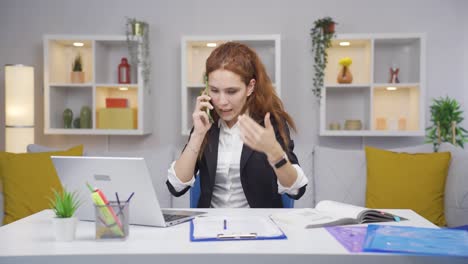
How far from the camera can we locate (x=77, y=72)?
169 inches

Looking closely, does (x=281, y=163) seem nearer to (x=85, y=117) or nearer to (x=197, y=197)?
(x=197, y=197)

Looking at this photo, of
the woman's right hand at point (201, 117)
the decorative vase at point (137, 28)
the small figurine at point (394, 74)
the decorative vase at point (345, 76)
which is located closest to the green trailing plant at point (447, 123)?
the small figurine at point (394, 74)

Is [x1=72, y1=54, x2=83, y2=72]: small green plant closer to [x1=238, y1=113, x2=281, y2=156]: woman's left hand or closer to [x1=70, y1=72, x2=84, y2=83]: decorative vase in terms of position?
[x1=70, y1=72, x2=84, y2=83]: decorative vase

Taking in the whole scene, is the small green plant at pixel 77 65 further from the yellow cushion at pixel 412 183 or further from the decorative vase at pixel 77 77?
the yellow cushion at pixel 412 183

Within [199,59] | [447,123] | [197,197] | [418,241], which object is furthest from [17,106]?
[418,241]

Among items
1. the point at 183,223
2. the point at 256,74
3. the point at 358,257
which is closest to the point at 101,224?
the point at 183,223

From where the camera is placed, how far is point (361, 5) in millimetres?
4414

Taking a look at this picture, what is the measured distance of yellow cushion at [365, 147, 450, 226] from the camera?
3184mm

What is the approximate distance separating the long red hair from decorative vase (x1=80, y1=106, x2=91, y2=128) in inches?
86.3

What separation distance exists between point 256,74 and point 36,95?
9.79 feet

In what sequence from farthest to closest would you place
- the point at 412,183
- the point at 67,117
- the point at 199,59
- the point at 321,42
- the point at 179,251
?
the point at 199,59 < the point at 67,117 < the point at 321,42 < the point at 412,183 < the point at 179,251

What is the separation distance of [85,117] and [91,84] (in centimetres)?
28

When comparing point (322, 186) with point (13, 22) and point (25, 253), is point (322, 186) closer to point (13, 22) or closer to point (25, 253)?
point (25, 253)

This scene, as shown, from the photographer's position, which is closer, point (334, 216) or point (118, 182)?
point (118, 182)
